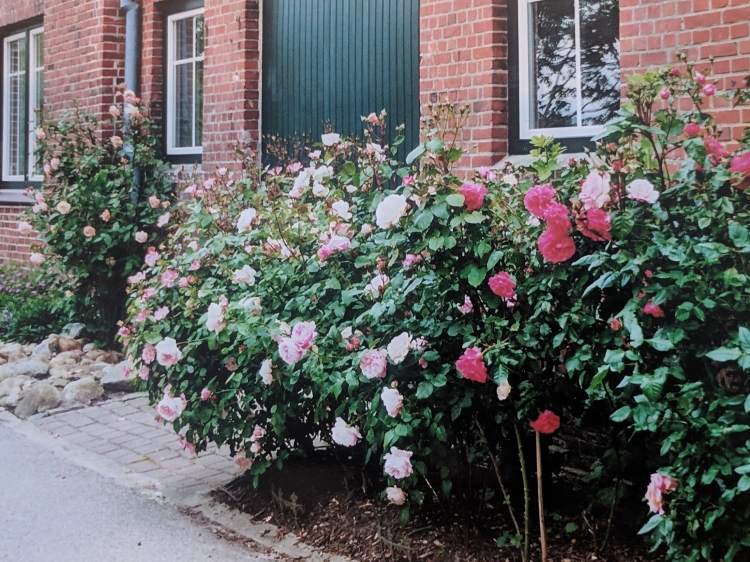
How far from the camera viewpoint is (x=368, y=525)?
432 cm

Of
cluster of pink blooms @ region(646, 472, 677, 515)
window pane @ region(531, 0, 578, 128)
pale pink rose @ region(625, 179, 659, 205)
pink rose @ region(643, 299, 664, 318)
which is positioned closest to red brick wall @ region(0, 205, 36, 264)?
window pane @ region(531, 0, 578, 128)

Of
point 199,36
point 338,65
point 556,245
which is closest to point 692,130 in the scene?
point 556,245

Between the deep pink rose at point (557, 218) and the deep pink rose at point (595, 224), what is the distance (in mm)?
59

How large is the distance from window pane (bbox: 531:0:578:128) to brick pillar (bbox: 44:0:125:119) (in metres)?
5.40

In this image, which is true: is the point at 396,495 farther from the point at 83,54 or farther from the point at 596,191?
the point at 83,54

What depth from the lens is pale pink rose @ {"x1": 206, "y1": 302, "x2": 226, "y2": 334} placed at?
4.41 metres

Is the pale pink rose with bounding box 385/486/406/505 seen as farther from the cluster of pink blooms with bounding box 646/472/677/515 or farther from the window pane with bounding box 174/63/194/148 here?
the window pane with bounding box 174/63/194/148

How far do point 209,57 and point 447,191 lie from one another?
18.8 feet

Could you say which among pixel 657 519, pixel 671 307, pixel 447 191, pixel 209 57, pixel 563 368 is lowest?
pixel 657 519

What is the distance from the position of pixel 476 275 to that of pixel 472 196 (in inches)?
12.2

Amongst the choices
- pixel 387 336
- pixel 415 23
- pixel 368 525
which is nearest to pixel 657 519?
pixel 387 336

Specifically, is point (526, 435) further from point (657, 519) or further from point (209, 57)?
point (209, 57)

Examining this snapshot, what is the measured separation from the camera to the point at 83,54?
34.1 ft

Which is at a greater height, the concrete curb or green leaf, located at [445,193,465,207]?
green leaf, located at [445,193,465,207]
